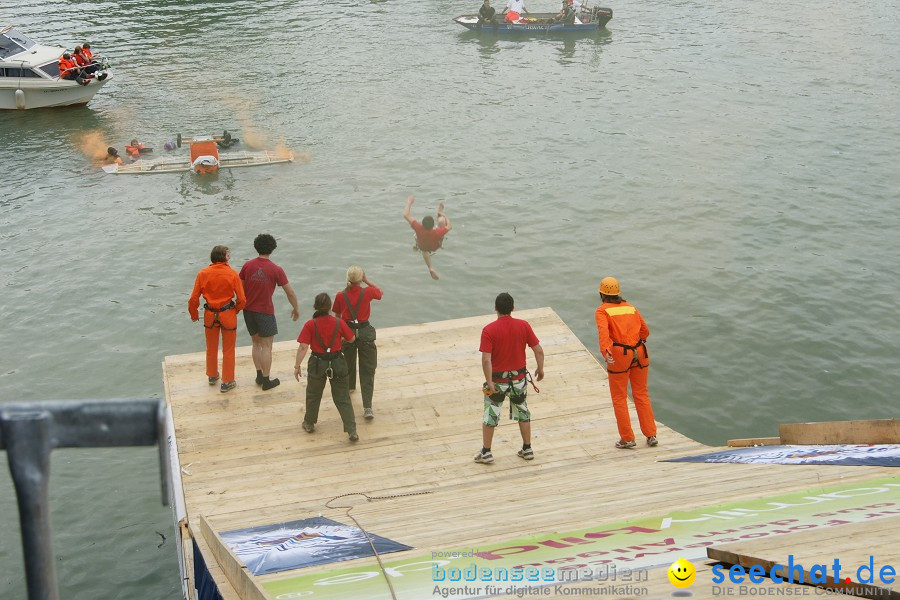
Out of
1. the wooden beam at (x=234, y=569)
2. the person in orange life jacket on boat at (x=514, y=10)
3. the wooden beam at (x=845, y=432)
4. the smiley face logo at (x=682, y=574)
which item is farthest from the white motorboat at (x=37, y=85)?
the smiley face logo at (x=682, y=574)

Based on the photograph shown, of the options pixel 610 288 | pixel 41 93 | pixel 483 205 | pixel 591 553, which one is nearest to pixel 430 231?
pixel 610 288

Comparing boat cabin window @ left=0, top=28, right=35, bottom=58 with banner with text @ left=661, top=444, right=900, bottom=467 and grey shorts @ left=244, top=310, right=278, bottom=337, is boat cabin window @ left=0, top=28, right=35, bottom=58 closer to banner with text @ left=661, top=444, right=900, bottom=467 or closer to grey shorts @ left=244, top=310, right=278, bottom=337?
grey shorts @ left=244, top=310, right=278, bottom=337

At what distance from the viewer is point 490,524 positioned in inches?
301

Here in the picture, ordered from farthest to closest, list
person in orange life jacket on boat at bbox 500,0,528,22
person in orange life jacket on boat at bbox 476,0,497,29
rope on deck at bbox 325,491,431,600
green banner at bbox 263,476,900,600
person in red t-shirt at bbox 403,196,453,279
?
person in orange life jacket on boat at bbox 500,0,528,22
person in orange life jacket on boat at bbox 476,0,497,29
person in red t-shirt at bbox 403,196,453,279
rope on deck at bbox 325,491,431,600
green banner at bbox 263,476,900,600

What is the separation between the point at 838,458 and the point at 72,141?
998 inches

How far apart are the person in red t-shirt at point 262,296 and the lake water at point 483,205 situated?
3.03 ft

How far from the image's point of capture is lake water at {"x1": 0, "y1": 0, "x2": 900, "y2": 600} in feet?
50.0

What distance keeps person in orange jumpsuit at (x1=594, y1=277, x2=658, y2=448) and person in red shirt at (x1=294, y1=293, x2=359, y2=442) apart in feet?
9.50

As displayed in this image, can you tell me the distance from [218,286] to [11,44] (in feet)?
84.2

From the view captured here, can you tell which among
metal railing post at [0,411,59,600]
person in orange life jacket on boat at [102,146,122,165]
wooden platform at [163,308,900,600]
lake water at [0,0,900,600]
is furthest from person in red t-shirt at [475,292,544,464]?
person in orange life jacket on boat at [102,146,122,165]

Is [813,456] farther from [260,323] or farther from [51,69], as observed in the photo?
[51,69]

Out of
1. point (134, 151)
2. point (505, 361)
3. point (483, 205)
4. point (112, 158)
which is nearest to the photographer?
point (505, 361)

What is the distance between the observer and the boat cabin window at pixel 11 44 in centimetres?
3225

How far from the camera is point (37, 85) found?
3050 cm
